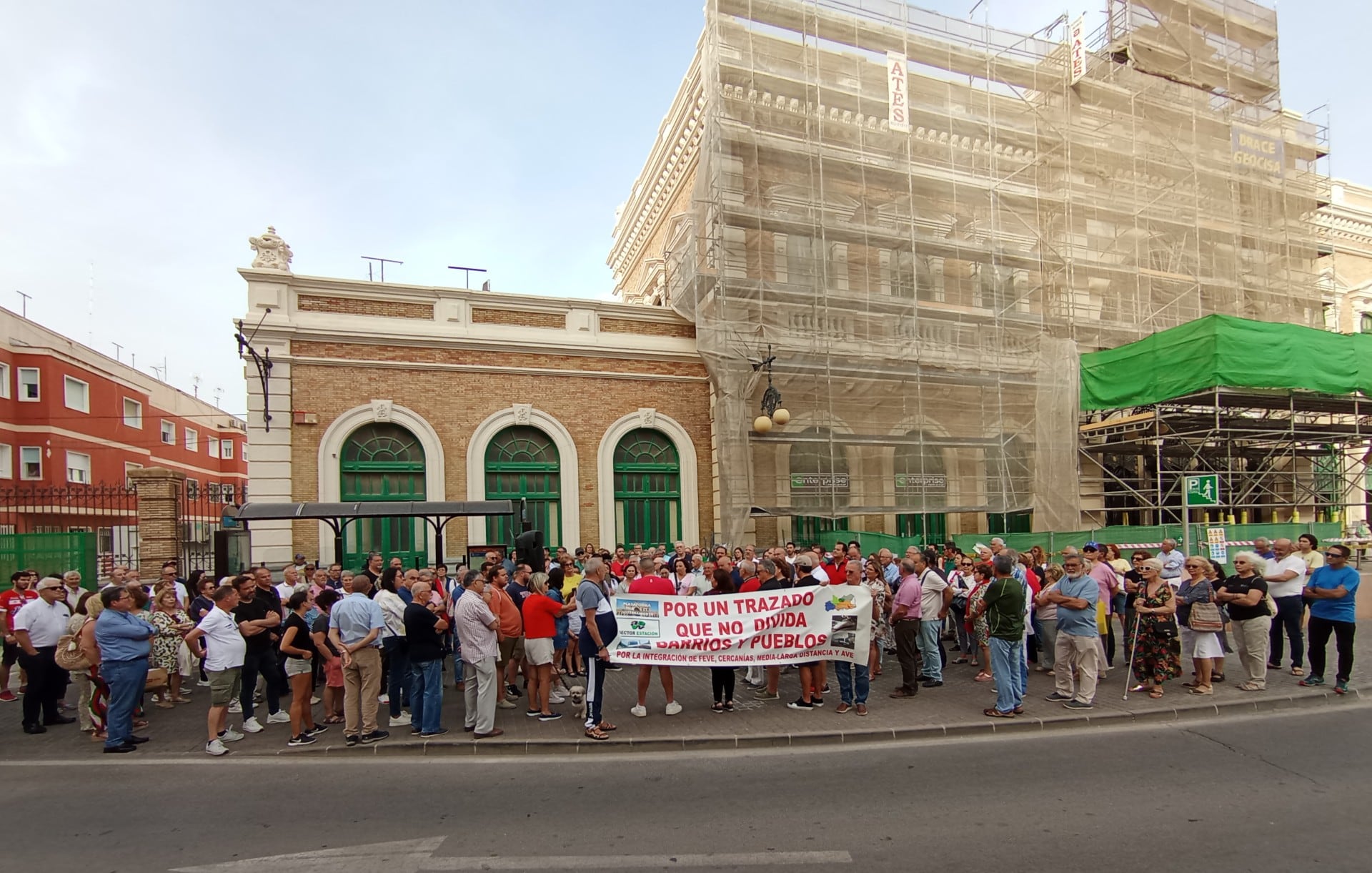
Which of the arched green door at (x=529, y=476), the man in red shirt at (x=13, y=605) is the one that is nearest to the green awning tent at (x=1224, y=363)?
the arched green door at (x=529, y=476)

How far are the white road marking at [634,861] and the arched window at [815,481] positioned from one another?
12.9 m

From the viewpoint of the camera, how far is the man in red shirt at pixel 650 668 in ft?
27.2

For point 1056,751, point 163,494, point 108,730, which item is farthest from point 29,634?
point 1056,751

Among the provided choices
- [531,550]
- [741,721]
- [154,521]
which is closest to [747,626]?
[741,721]

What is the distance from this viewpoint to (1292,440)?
1917 cm

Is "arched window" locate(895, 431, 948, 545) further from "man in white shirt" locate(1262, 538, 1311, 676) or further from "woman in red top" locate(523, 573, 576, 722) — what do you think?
"woman in red top" locate(523, 573, 576, 722)

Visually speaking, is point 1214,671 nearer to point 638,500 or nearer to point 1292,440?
point 638,500

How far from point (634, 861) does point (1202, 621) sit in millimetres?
7505

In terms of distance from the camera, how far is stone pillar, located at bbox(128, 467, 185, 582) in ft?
46.3

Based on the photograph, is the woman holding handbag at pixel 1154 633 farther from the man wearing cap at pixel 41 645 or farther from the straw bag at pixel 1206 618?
the man wearing cap at pixel 41 645

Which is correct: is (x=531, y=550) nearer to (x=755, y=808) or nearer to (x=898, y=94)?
(x=755, y=808)

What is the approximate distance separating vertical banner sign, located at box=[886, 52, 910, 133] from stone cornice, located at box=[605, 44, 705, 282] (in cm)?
470

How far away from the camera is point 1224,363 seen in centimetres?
1664

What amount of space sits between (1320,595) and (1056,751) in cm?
446
